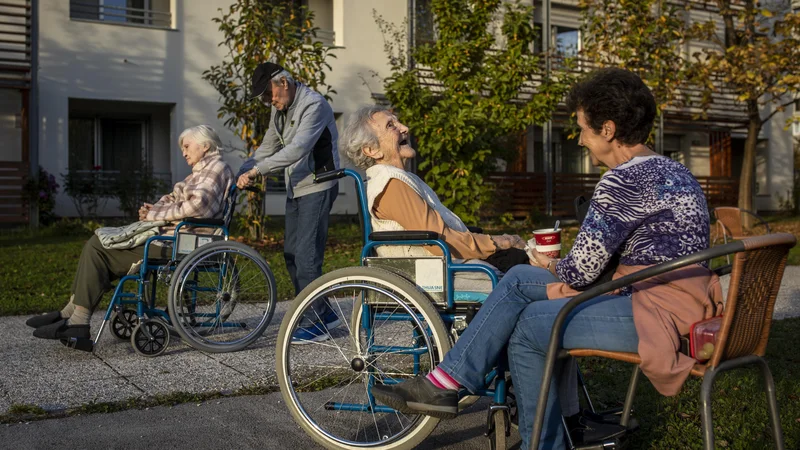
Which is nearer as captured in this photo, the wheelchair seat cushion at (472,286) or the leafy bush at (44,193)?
the wheelchair seat cushion at (472,286)

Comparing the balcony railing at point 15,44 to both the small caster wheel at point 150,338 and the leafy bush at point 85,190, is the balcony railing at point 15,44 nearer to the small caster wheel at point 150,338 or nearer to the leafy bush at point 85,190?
the leafy bush at point 85,190

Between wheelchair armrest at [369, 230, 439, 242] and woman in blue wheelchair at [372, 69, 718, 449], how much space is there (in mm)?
520

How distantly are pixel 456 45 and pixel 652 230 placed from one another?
36.9 ft

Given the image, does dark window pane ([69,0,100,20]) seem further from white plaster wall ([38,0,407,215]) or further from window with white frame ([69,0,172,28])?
white plaster wall ([38,0,407,215])

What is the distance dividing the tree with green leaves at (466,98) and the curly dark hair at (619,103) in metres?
9.81

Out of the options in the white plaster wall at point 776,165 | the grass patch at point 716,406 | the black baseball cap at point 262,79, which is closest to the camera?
the grass patch at point 716,406

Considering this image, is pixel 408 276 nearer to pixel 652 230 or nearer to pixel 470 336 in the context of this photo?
pixel 470 336

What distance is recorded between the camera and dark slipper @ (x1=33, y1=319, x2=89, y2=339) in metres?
5.17

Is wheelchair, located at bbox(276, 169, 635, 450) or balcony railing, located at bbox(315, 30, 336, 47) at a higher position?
balcony railing, located at bbox(315, 30, 336, 47)

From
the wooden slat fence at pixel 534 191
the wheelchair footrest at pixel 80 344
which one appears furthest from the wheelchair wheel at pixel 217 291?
the wooden slat fence at pixel 534 191

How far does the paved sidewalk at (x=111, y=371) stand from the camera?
433 centimetres

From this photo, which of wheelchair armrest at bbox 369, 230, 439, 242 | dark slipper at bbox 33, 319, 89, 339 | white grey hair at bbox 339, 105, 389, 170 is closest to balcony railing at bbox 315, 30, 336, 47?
dark slipper at bbox 33, 319, 89, 339

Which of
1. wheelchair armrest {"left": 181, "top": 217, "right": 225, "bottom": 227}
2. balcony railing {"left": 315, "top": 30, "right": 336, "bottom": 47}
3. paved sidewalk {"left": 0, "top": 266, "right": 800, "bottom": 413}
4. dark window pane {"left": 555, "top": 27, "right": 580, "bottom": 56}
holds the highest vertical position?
dark window pane {"left": 555, "top": 27, "right": 580, "bottom": 56}

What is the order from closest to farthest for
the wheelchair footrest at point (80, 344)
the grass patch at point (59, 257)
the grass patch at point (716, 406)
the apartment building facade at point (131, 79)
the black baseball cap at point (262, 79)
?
1. the grass patch at point (716, 406)
2. the wheelchair footrest at point (80, 344)
3. the black baseball cap at point (262, 79)
4. the grass patch at point (59, 257)
5. the apartment building facade at point (131, 79)
